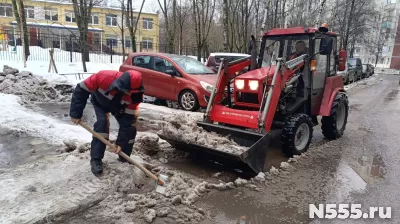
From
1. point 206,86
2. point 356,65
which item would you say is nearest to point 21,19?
point 206,86

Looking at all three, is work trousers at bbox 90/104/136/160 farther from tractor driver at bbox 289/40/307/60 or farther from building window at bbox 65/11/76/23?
building window at bbox 65/11/76/23

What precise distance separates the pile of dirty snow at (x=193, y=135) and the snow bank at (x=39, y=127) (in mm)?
1618

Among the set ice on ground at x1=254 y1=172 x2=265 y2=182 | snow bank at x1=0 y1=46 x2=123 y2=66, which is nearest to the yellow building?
snow bank at x1=0 y1=46 x2=123 y2=66

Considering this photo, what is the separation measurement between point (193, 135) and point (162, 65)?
16.2 feet

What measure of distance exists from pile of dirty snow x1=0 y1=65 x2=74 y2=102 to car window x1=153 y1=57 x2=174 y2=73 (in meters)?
3.23

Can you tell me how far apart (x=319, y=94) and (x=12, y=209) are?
5537mm

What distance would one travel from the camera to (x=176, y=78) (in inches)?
348

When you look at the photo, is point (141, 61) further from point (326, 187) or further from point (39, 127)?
point (326, 187)

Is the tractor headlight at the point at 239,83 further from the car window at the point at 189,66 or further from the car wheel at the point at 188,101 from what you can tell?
the car window at the point at 189,66

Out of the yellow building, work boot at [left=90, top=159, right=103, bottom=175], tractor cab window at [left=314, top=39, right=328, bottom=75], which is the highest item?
the yellow building

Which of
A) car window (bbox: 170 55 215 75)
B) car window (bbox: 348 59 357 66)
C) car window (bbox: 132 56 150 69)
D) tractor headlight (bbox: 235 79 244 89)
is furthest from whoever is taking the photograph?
car window (bbox: 348 59 357 66)

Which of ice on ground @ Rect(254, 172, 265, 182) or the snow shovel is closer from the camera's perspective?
the snow shovel

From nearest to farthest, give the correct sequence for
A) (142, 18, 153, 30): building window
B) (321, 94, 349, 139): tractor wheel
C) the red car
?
1. (321, 94, 349, 139): tractor wheel
2. the red car
3. (142, 18, 153, 30): building window

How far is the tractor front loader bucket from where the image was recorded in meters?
4.21
